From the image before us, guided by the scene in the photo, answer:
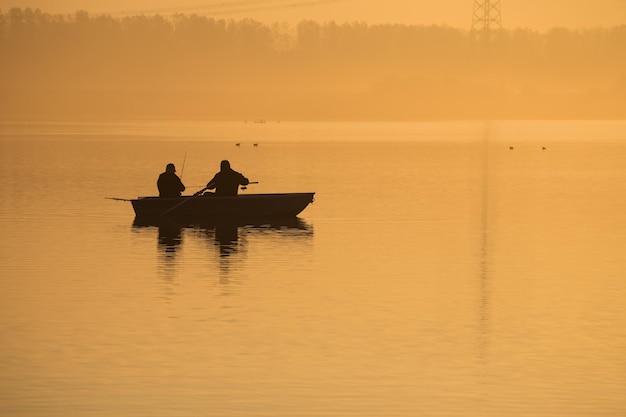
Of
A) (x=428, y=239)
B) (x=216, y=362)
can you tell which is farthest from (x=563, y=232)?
(x=216, y=362)

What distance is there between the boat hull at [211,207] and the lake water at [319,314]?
1052mm

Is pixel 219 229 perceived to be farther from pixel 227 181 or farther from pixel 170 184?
pixel 170 184

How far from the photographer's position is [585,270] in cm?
3142

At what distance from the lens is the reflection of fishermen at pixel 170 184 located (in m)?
42.8

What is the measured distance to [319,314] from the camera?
24.6m

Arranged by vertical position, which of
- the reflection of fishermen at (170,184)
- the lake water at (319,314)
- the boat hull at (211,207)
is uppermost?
the reflection of fishermen at (170,184)

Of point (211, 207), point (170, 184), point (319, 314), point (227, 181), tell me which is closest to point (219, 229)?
point (211, 207)

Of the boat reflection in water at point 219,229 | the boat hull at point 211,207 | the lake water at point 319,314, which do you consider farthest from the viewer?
the boat hull at point 211,207

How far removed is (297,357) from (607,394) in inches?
180

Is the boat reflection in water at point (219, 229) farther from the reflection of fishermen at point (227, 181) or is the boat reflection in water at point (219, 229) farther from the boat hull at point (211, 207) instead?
the reflection of fishermen at point (227, 181)

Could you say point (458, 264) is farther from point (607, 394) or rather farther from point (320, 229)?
point (607, 394)

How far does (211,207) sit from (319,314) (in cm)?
1887

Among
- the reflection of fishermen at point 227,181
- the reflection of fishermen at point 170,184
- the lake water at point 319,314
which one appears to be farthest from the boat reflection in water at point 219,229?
the reflection of fishermen at point 227,181

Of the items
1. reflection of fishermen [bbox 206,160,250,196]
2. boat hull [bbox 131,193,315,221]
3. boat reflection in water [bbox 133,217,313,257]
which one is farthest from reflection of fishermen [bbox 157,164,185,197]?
reflection of fishermen [bbox 206,160,250,196]
